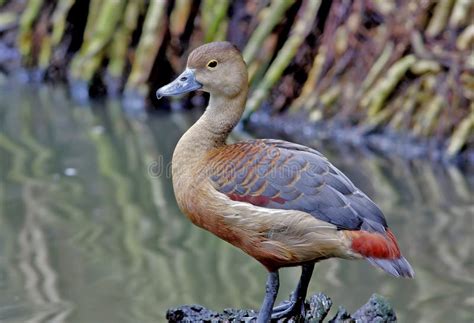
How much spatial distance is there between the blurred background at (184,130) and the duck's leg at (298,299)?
915 mm

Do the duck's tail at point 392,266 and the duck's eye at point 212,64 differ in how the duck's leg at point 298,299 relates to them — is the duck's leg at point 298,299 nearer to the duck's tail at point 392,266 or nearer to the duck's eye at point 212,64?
the duck's tail at point 392,266

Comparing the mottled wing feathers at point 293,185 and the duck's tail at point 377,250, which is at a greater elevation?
the mottled wing feathers at point 293,185

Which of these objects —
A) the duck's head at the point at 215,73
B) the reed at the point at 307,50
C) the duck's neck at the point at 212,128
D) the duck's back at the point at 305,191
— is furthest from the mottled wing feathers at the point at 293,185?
the reed at the point at 307,50

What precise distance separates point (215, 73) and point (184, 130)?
4.49 meters

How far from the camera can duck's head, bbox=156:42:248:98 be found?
4.91 m

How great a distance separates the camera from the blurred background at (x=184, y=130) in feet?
19.7

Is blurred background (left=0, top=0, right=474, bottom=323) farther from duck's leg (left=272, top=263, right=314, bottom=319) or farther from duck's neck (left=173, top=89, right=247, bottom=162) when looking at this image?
duck's neck (left=173, top=89, right=247, bottom=162)

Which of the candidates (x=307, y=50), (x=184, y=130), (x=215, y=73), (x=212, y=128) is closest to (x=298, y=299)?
(x=212, y=128)

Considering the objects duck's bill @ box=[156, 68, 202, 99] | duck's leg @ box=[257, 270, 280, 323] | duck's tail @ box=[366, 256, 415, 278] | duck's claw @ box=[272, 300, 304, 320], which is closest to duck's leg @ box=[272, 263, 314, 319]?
duck's claw @ box=[272, 300, 304, 320]

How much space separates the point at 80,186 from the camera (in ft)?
25.2

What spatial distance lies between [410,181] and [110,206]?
101 inches

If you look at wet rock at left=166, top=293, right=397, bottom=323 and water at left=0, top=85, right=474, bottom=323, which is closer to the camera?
wet rock at left=166, top=293, right=397, bottom=323

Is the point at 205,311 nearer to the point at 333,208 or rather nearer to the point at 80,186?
the point at 333,208

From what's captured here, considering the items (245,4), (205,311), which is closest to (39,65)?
(245,4)
